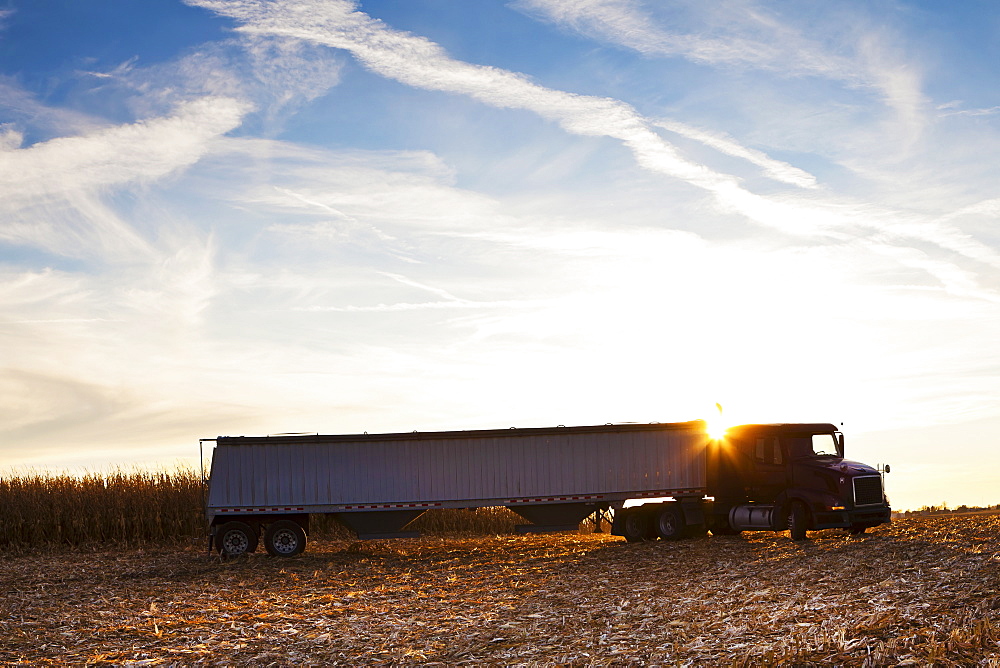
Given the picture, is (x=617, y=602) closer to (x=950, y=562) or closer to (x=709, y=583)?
(x=709, y=583)

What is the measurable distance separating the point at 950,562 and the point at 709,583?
186 inches

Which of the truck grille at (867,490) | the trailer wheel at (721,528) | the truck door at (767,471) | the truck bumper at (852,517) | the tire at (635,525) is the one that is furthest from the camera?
the tire at (635,525)

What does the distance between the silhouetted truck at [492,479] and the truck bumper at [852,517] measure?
2318 mm

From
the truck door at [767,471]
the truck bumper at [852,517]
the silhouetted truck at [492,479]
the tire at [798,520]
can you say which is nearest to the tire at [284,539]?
the silhouetted truck at [492,479]

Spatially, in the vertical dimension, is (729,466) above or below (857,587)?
above

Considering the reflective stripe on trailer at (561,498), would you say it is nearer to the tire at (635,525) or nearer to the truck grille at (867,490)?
the tire at (635,525)

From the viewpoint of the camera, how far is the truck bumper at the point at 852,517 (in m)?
25.9

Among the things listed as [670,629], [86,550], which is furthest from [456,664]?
[86,550]

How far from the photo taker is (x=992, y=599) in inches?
533

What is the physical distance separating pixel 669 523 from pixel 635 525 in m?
1.15

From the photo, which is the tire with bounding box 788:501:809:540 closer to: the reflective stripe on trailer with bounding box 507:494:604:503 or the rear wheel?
the rear wheel

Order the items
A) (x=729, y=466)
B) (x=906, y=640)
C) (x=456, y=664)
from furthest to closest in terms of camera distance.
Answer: (x=729, y=466) → (x=456, y=664) → (x=906, y=640)

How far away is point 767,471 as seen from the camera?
2822cm

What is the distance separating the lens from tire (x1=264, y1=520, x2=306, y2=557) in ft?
93.9
